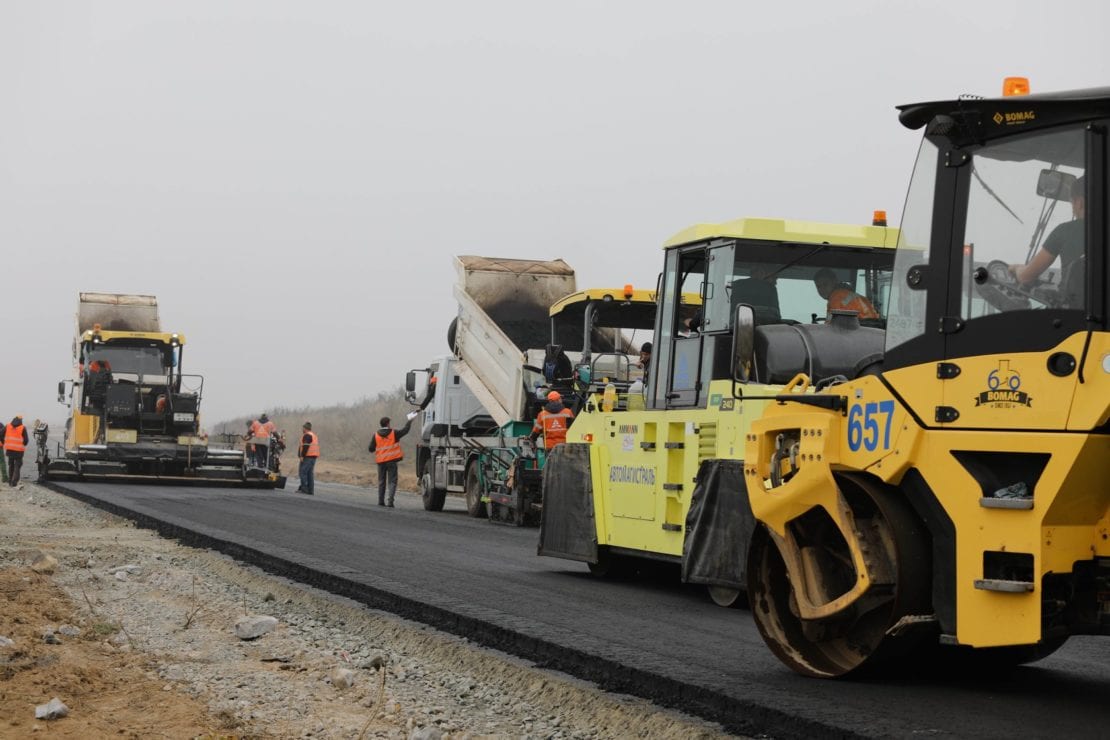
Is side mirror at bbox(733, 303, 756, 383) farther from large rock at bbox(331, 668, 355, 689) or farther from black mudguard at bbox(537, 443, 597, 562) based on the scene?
black mudguard at bbox(537, 443, 597, 562)

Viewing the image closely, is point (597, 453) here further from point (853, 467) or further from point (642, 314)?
point (642, 314)

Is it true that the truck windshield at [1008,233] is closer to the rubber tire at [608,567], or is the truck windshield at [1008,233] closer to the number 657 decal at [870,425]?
the number 657 decal at [870,425]

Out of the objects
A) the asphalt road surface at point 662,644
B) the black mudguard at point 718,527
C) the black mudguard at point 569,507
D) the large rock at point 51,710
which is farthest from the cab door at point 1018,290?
the black mudguard at point 569,507

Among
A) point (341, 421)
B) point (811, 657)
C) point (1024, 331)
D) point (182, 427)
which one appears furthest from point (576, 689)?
point (341, 421)

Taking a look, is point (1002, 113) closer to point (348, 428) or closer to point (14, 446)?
point (14, 446)

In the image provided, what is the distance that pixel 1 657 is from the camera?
727cm

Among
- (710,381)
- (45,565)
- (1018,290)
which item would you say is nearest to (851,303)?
(710,381)

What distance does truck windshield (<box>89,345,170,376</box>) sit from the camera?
2906 centimetres

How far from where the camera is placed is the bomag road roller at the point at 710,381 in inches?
372

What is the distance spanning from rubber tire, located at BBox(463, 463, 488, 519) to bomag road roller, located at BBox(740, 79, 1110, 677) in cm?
1439

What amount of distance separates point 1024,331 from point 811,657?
201cm

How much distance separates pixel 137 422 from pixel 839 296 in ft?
68.6

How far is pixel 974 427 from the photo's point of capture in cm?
562

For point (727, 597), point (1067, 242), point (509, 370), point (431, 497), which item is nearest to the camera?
point (1067, 242)
